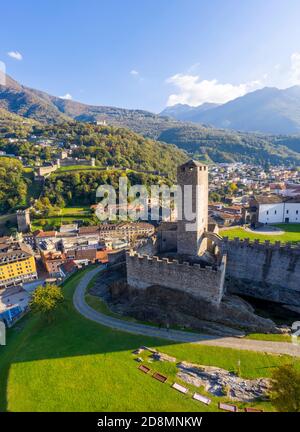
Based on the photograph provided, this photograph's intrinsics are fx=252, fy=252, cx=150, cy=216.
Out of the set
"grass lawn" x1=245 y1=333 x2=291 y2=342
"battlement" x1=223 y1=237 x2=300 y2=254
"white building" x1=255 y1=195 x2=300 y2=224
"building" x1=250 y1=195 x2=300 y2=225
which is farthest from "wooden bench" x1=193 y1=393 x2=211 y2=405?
"white building" x1=255 y1=195 x2=300 y2=224

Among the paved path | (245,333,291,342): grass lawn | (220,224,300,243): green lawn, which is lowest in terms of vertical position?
the paved path

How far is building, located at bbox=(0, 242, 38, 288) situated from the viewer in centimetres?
7162

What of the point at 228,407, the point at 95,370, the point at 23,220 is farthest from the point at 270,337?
the point at 23,220

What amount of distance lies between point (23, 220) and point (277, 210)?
87656 mm

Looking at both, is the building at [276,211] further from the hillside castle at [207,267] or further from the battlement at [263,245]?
the battlement at [263,245]

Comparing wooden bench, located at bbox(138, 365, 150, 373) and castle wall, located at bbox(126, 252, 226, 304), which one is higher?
castle wall, located at bbox(126, 252, 226, 304)

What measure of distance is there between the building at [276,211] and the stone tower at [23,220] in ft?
263

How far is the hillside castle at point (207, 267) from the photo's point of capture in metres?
28.1

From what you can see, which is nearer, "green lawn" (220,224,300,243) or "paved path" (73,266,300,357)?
"paved path" (73,266,300,357)

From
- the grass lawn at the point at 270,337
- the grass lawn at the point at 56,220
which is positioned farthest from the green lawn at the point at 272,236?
the grass lawn at the point at 56,220

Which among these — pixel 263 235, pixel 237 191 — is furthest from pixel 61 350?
pixel 237 191

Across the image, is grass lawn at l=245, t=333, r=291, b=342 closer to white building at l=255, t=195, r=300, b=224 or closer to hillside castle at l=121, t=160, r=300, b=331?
hillside castle at l=121, t=160, r=300, b=331

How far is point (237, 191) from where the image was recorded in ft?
468

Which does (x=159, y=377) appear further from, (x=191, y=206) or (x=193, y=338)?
(x=191, y=206)
